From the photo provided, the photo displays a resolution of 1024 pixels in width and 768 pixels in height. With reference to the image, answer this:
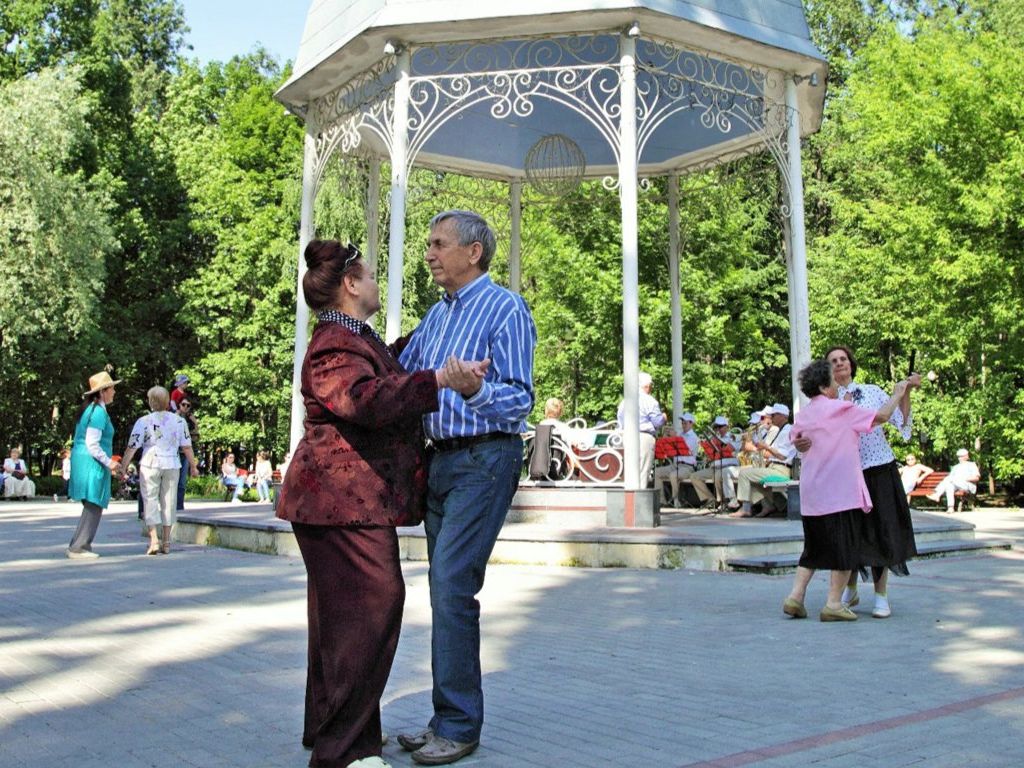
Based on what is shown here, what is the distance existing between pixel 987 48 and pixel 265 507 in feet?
62.3

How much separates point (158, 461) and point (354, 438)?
805cm

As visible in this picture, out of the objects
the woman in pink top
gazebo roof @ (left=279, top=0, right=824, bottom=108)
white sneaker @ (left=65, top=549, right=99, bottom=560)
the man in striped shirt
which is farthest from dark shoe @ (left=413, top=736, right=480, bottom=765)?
gazebo roof @ (left=279, top=0, right=824, bottom=108)

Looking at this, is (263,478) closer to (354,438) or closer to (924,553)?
(924,553)

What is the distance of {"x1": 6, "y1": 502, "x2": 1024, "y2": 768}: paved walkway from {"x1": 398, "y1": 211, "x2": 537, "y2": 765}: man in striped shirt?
0.23m

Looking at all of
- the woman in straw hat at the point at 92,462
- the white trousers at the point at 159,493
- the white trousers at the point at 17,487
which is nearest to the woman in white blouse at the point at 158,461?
the white trousers at the point at 159,493

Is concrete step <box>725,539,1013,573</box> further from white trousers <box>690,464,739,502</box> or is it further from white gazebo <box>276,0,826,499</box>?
white trousers <box>690,464,739,502</box>

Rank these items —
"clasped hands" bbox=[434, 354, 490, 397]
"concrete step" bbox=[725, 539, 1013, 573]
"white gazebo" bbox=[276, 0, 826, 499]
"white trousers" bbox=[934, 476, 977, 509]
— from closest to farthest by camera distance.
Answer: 1. "clasped hands" bbox=[434, 354, 490, 397]
2. "concrete step" bbox=[725, 539, 1013, 573]
3. "white gazebo" bbox=[276, 0, 826, 499]
4. "white trousers" bbox=[934, 476, 977, 509]

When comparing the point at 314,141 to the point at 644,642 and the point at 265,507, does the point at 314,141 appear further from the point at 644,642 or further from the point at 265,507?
the point at 644,642

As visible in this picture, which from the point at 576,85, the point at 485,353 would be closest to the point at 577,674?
the point at 485,353

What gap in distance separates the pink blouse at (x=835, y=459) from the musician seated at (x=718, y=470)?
23.4ft

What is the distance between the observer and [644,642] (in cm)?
608

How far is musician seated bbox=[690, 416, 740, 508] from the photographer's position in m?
14.4

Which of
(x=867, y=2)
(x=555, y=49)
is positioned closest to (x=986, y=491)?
(x=867, y=2)

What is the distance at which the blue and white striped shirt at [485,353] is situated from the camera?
12.5 ft
